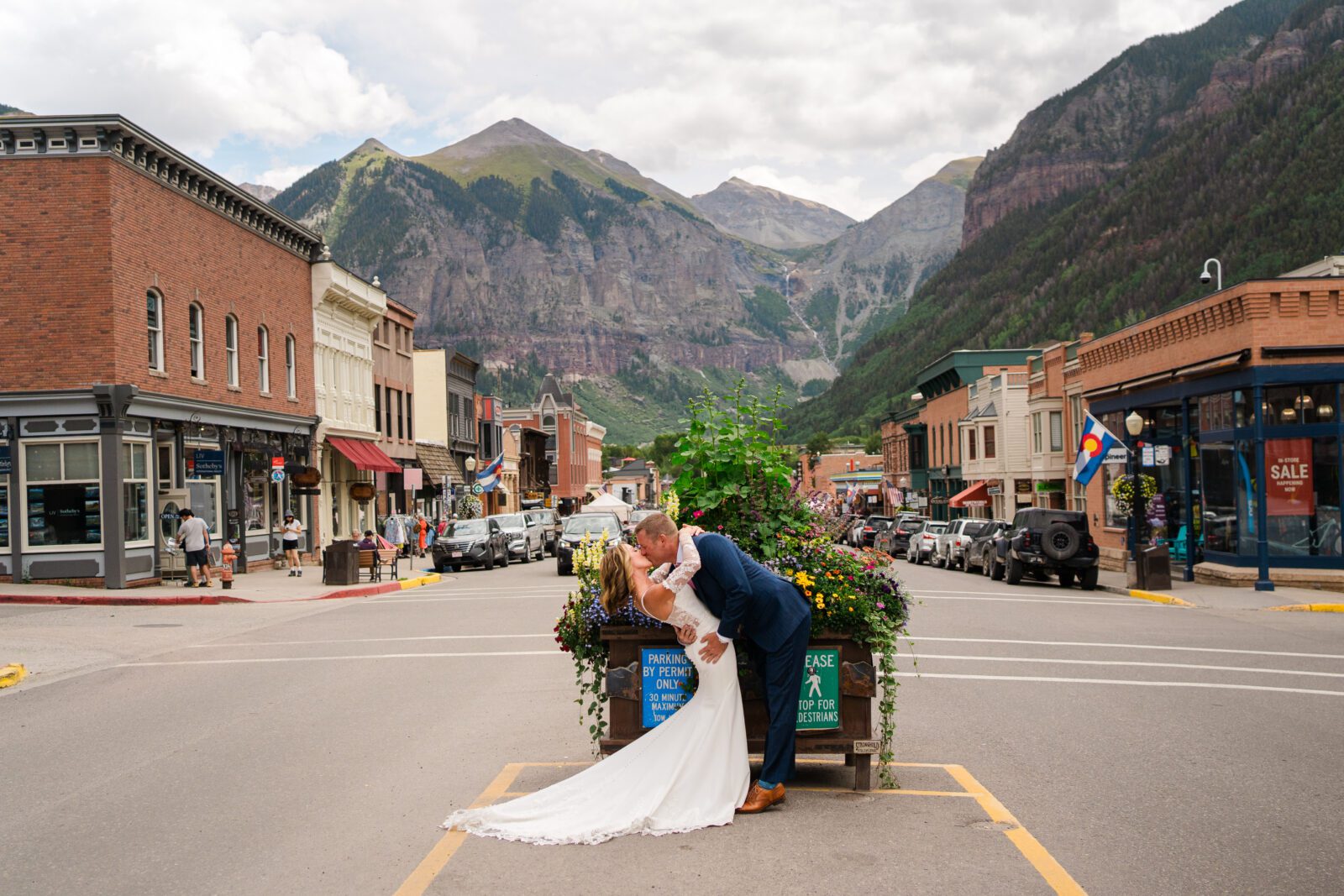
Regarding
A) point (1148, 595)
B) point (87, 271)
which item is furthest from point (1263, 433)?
point (87, 271)

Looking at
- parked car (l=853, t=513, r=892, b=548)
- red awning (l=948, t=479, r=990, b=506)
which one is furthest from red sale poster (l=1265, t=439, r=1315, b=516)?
red awning (l=948, t=479, r=990, b=506)

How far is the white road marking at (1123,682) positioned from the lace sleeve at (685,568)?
6667 mm

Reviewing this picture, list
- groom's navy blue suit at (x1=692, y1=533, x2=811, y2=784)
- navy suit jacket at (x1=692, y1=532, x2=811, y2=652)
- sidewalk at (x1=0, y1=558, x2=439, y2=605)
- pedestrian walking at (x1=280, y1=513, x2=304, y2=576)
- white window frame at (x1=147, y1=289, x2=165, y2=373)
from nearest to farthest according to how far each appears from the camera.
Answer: navy suit jacket at (x1=692, y1=532, x2=811, y2=652) → groom's navy blue suit at (x1=692, y1=533, x2=811, y2=784) → sidewalk at (x1=0, y1=558, x2=439, y2=605) → white window frame at (x1=147, y1=289, x2=165, y2=373) → pedestrian walking at (x1=280, y1=513, x2=304, y2=576)

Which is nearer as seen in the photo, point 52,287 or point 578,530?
point 52,287

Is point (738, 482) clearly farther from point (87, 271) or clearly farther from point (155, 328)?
point (155, 328)

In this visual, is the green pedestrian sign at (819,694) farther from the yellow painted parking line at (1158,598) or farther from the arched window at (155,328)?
the arched window at (155,328)

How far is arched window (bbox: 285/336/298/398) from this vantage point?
3866 centimetres

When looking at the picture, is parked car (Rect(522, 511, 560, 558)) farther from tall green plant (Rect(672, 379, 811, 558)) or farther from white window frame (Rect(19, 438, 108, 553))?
tall green plant (Rect(672, 379, 811, 558))

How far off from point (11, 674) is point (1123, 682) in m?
12.5

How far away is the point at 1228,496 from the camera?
28.2 m

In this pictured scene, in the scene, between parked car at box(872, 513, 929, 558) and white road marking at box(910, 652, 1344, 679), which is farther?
parked car at box(872, 513, 929, 558)

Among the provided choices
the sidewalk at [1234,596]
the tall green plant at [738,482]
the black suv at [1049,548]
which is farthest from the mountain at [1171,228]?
the tall green plant at [738,482]

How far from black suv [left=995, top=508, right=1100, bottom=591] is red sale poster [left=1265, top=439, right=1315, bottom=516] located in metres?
4.21

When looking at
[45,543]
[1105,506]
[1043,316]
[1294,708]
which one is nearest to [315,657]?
[1294,708]
